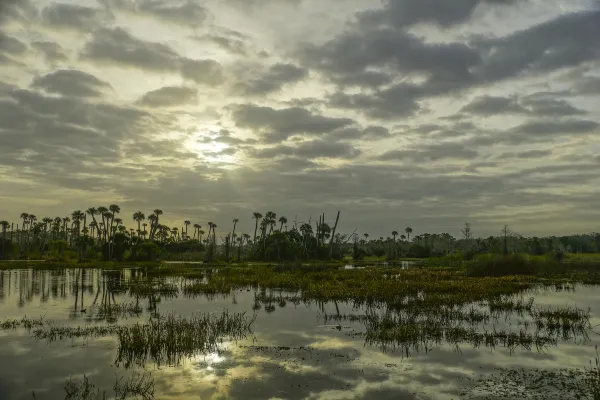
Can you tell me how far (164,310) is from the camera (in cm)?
2781

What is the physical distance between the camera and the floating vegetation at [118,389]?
12.4m

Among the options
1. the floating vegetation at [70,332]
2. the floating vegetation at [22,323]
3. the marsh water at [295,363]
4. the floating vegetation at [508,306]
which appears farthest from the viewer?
the floating vegetation at [508,306]

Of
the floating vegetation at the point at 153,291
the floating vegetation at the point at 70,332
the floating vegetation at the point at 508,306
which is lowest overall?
the floating vegetation at the point at 153,291

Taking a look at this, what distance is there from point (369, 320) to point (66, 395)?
1500cm

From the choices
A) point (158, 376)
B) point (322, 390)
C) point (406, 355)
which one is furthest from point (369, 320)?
point (158, 376)

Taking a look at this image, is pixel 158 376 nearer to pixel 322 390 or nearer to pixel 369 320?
pixel 322 390

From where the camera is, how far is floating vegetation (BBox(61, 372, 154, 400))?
40.7ft

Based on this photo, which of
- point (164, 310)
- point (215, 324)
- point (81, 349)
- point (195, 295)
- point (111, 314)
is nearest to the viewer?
point (81, 349)

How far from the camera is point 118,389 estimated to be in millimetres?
12922

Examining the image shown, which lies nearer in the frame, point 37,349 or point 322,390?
point 322,390

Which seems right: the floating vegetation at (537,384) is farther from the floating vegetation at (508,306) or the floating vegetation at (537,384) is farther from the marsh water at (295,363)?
the floating vegetation at (508,306)

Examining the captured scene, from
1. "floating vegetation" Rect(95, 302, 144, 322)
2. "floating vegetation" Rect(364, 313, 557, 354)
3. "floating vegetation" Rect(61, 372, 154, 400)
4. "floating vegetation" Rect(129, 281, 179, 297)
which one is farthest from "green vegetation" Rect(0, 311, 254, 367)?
"floating vegetation" Rect(129, 281, 179, 297)

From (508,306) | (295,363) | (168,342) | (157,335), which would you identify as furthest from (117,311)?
(508,306)

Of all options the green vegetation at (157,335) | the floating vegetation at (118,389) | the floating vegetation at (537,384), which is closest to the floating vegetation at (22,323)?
the green vegetation at (157,335)
